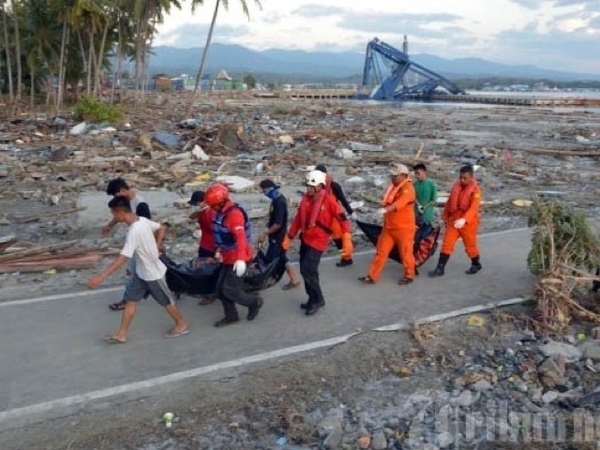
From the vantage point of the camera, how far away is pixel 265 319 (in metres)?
A: 6.13

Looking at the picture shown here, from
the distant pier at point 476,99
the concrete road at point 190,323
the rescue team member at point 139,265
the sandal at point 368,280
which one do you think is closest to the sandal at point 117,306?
the concrete road at point 190,323

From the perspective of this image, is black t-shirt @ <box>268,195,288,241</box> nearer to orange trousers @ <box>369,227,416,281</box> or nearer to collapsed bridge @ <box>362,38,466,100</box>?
orange trousers @ <box>369,227,416,281</box>

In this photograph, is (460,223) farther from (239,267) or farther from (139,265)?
(139,265)

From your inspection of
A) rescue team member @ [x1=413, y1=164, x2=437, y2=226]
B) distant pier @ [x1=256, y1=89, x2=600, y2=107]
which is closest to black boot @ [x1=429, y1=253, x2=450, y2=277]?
rescue team member @ [x1=413, y1=164, x2=437, y2=226]

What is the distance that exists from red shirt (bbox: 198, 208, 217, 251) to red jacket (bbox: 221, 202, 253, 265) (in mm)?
830

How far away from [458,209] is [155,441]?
15.5 feet

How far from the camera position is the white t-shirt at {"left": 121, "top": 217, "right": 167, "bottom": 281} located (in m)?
5.18

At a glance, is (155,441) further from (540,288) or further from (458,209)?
(458,209)

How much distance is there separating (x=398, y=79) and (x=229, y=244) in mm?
72269

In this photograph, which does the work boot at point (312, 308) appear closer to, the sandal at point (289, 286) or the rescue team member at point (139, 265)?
the sandal at point (289, 286)

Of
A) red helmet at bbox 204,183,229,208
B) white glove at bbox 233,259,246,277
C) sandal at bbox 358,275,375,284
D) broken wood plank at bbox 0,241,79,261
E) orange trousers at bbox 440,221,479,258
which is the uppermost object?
red helmet at bbox 204,183,229,208

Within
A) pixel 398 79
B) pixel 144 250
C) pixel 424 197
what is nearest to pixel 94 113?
pixel 424 197

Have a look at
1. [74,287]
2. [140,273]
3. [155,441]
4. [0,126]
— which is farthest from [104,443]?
[0,126]

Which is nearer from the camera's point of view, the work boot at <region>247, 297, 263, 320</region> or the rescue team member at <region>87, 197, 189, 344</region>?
the rescue team member at <region>87, 197, 189, 344</region>
